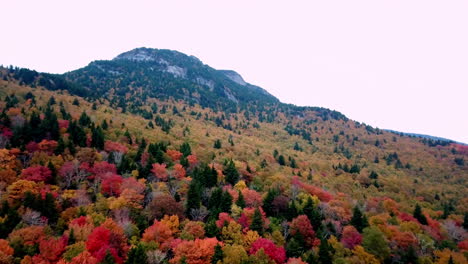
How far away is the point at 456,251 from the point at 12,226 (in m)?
105

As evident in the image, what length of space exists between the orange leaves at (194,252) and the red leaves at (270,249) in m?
9.48

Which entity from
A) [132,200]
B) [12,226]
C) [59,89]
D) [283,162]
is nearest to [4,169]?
[12,226]

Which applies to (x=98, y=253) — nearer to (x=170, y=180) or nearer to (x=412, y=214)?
(x=170, y=180)

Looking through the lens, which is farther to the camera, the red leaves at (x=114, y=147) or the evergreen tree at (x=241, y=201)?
the red leaves at (x=114, y=147)

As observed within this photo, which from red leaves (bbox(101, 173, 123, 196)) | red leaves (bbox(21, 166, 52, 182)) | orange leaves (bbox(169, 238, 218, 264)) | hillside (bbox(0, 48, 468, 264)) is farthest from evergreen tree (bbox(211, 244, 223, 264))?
red leaves (bbox(21, 166, 52, 182))

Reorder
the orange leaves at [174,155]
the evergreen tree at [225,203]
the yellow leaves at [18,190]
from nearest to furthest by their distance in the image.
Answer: the yellow leaves at [18,190] < the evergreen tree at [225,203] < the orange leaves at [174,155]

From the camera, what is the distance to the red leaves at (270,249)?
54.1 metres

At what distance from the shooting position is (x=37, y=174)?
207 ft

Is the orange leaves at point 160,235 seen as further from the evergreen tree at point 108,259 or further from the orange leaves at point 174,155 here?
the orange leaves at point 174,155

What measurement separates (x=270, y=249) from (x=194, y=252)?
1623 cm

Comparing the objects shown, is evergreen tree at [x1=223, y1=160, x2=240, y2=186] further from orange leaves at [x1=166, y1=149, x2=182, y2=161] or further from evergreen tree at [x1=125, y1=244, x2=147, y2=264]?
evergreen tree at [x1=125, y1=244, x2=147, y2=264]

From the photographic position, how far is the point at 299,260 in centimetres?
5275

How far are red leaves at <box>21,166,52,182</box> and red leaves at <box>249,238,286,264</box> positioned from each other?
5286 centimetres

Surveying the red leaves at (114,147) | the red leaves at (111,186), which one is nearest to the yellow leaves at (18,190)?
the red leaves at (111,186)
